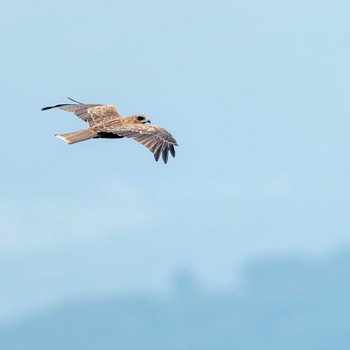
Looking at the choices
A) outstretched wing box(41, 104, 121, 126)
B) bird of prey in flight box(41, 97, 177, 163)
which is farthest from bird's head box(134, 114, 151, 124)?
outstretched wing box(41, 104, 121, 126)

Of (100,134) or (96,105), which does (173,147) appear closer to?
(100,134)

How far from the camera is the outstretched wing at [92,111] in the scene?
1768 inches

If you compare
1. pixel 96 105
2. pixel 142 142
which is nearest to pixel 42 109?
pixel 96 105

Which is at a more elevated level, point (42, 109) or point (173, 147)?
point (42, 109)

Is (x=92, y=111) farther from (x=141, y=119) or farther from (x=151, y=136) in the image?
(x=151, y=136)

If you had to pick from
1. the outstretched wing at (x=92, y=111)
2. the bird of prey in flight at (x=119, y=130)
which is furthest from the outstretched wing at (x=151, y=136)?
the outstretched wing at (x=92, y=111)

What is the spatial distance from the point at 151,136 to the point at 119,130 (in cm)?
135

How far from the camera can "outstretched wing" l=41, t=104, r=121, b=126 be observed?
4491cm

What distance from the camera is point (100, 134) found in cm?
4297

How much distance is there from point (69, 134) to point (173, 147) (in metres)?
3.26

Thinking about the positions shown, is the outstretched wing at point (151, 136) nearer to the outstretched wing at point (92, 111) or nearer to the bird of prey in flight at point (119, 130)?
the bird of prey in flight at point (119, 130)

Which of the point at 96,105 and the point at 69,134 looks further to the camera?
the point at 96,105

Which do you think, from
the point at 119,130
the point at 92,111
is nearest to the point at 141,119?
the point at 119,130

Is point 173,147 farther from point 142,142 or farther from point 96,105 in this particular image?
point 96,105
